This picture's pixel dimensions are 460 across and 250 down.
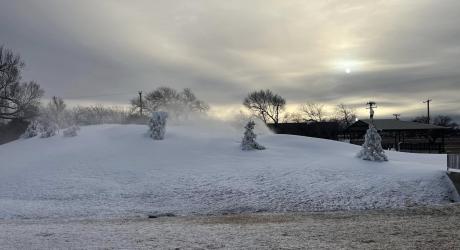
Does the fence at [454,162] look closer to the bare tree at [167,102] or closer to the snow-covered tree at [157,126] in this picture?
the snow-covered tree at [157,126]

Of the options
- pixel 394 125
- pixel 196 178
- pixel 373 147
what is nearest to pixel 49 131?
pixel 196 178

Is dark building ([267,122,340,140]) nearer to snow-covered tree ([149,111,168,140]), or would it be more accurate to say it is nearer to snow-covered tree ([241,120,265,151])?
snow-covered tree ([149,111,168,140])

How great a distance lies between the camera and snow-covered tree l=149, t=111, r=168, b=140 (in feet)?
93.4

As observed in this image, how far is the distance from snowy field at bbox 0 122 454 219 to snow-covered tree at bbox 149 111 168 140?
0.44m

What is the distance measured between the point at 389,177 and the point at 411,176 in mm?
829

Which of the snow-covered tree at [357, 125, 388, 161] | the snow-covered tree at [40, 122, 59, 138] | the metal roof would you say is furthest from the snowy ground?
the metal roof

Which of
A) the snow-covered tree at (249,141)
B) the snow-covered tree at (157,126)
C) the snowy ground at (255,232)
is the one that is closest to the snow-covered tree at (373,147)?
the snow-covered tree at (249,141)

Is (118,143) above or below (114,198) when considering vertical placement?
above

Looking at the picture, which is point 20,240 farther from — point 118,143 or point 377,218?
point 118,143

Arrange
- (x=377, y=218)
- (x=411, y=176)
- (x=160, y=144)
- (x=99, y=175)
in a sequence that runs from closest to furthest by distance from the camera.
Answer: (x=377, y=218), (x=411, y=176), (x=99, y=175), (x=160, y=144)

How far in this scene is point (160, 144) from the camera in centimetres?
2730

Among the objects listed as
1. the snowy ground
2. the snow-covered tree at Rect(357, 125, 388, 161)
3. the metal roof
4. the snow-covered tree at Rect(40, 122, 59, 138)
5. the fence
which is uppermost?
Answer: the metal roof

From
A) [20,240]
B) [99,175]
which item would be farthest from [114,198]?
[20,240]

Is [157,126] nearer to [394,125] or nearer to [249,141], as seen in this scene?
[249,141]
